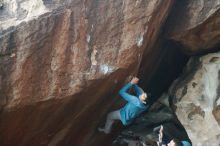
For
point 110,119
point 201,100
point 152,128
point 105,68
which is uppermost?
point 105,68

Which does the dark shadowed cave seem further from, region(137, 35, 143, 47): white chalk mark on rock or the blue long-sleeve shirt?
the blue long-sleeve shirt

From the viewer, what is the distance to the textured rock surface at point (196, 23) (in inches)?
444

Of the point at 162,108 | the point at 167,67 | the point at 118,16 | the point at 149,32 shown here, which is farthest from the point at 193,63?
the point at 118,16

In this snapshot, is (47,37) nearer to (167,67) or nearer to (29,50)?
(29,50)

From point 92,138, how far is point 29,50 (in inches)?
144

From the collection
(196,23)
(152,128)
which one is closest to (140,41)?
(196,23)

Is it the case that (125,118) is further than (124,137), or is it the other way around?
(124,137)

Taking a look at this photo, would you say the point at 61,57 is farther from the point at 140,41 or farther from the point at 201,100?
the point at 201,100

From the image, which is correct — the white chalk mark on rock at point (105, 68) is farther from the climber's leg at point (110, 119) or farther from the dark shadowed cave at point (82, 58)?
the climber's leg at point (110, 119)

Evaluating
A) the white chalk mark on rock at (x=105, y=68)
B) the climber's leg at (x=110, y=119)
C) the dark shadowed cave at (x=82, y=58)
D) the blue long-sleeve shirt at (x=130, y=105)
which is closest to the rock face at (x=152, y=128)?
the dark shadowed cave at (x=82, y=58)

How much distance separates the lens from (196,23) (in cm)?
1141

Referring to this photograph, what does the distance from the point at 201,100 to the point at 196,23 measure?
2.39 meters

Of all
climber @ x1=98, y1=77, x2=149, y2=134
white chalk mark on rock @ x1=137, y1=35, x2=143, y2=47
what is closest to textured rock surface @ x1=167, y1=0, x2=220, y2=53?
white chalk mark on rock @ x1=137, y1=35, x2=143, y2=47

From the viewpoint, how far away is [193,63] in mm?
13203
